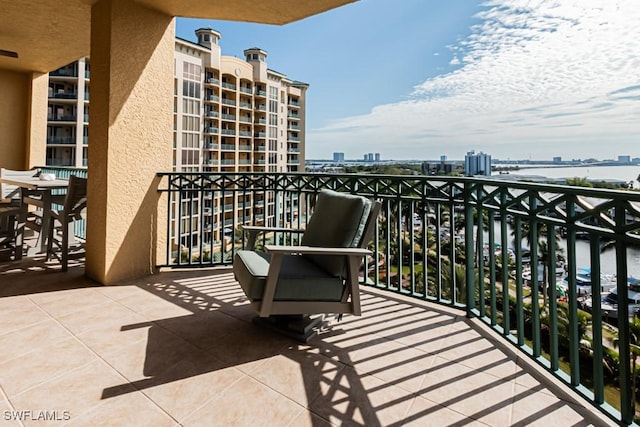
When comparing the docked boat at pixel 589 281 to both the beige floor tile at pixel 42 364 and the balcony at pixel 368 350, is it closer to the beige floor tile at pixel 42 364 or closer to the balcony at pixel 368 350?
the balcony at pixel 368 350

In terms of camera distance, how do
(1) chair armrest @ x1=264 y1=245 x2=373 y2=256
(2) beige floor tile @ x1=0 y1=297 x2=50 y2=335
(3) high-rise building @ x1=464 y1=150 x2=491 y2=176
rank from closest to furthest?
(1) chair armrest @ x1=264 y1=245 x2=373 y2=256
(2) beige floor tile @ x1=0 y1=297 x2=50 y2=335
(3) high-rise building @ x1=464 y1=150 x2=491 y2=176

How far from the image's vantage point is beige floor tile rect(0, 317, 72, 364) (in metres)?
2.02

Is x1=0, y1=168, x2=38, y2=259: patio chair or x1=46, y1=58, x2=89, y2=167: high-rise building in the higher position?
x1=46, y1=58, x2=89, y2=167: high-rise building

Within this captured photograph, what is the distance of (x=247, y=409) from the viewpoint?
1.57 metres

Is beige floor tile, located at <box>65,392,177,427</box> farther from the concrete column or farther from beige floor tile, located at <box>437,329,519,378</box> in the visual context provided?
the concrete column

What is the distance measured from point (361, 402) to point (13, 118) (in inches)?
322

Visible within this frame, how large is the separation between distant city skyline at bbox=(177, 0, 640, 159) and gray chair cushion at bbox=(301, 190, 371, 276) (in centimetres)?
227

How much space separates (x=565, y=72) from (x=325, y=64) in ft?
67.7

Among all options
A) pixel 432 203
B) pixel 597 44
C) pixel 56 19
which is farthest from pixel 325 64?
pixel 432 203

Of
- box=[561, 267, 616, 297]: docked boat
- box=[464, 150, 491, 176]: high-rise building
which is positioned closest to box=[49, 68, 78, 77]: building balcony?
box=[464, 150, 491, 176]: high-rise building

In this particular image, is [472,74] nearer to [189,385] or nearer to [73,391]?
[189,385]

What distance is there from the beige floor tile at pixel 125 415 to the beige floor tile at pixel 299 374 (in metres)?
0.48

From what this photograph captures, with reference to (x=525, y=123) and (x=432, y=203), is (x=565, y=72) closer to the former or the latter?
(x=525, y=123)

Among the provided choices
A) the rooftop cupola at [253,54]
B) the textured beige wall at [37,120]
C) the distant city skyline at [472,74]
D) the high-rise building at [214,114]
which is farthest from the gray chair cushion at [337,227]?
the rooftop cupola at [253,54]
